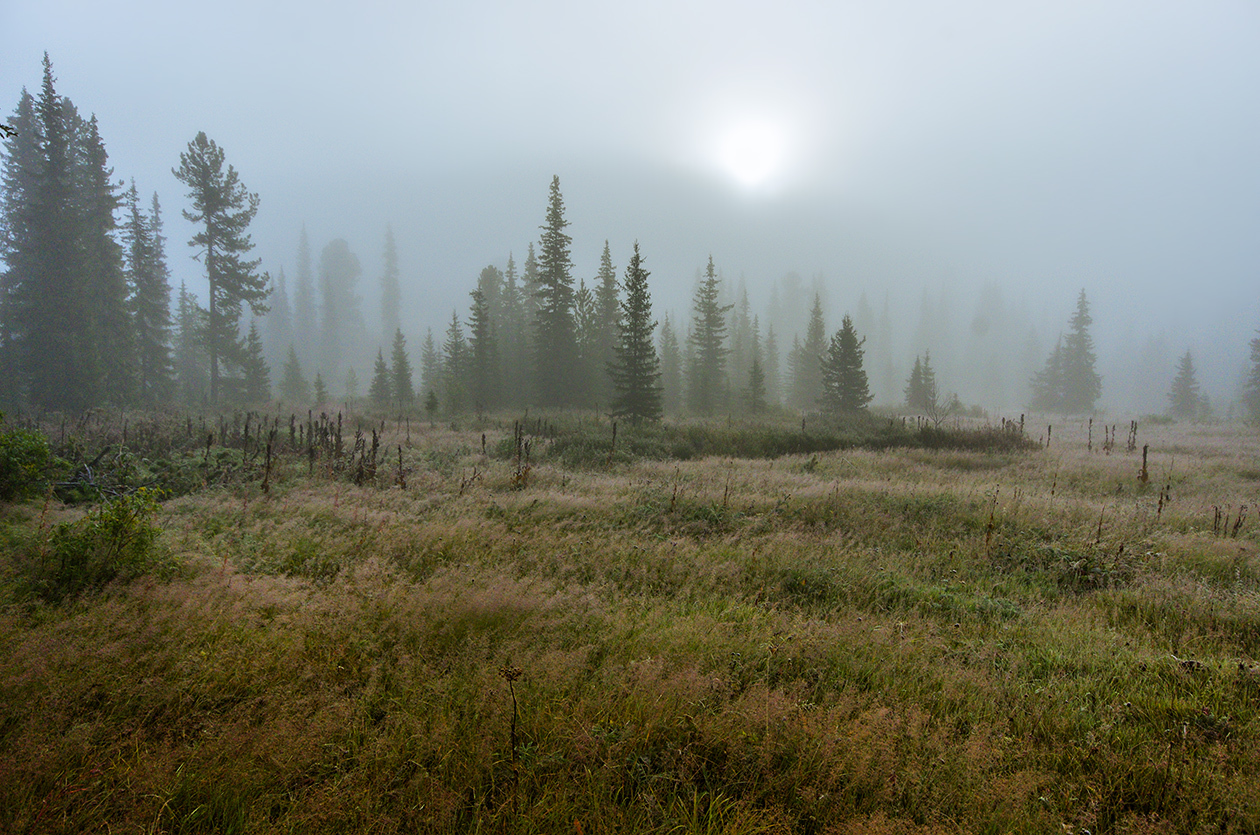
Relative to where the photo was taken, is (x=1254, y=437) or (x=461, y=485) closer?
(x=461, y=485)

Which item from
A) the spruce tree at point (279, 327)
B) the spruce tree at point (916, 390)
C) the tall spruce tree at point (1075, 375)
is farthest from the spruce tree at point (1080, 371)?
the spruce tree at point (279, 327)

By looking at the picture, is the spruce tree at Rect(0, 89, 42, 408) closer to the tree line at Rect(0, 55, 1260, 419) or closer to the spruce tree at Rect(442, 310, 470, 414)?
the tree line at Rect(0, 55, 1260, 419)

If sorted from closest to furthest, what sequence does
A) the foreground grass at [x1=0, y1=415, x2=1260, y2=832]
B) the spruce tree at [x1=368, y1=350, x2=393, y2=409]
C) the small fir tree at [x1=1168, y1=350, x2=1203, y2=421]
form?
the foreground grass at [x1=0, y1=415, x2=1260, y2=832]
the spruce tree at [x1=368, y1=350, x2=393, y2=409]
the small fir tree at [x1=1168, y1=350, x2=1203, y2=421]

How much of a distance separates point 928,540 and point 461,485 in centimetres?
893

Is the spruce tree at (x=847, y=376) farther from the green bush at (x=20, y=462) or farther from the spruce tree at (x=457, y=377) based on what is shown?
the green bush at (x=20, y=462)

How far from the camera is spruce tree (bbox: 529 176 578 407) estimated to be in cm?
3403

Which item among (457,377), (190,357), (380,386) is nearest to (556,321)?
(457,377)

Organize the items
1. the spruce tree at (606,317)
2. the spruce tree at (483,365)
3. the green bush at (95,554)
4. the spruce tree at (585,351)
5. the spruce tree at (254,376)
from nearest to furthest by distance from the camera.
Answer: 1. the green bush at (95,554)
2. the spruce tree at (585,351)
3. the spruce tree at (483,365)
4. the spruce tree at (254,376)
5. the spruce tree at (606,317)

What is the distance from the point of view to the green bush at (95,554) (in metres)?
4.82

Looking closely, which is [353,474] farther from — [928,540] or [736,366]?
[736,366]

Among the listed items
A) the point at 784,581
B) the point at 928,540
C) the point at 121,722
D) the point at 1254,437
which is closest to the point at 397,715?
the point at 121,722

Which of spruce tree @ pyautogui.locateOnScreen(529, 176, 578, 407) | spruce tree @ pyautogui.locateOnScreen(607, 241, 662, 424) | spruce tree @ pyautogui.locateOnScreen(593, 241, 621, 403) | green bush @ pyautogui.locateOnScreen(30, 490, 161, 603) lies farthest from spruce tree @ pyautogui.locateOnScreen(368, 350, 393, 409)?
green bush @ pyautogui.locateOnScreen(30, 490, 161, 603)

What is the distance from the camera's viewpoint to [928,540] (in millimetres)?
8305

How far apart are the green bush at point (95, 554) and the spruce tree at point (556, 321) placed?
29482mm
